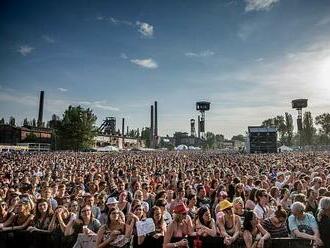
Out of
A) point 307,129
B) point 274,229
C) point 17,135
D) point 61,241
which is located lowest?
point 61,241

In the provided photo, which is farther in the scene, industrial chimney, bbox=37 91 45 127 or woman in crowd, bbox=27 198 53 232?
industrial chimney, bbox=37 91 45 127

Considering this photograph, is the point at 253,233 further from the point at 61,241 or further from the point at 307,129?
the point at 307,129

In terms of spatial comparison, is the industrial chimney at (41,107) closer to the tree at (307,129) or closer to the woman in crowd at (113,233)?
the tree at (307,129)

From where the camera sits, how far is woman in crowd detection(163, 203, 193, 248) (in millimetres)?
5703

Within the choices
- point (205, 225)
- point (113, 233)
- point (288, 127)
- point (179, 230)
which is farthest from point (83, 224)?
point (288, 127)

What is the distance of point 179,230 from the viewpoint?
5855mm

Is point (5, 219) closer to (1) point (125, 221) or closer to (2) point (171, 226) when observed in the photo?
(1) point (125, 221)

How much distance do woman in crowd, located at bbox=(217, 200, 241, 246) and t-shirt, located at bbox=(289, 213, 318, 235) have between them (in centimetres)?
94

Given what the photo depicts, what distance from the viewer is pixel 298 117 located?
326 feet

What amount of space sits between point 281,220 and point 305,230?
532mm

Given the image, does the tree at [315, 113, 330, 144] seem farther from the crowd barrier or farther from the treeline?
the crowd barrier

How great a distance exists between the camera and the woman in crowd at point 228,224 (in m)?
5.96

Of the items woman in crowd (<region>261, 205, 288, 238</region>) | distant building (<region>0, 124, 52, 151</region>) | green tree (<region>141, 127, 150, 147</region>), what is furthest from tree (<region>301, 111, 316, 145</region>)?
woman in crowd (<region>261, 205, 288, 238</region>)

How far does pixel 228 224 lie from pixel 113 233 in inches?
79.6
